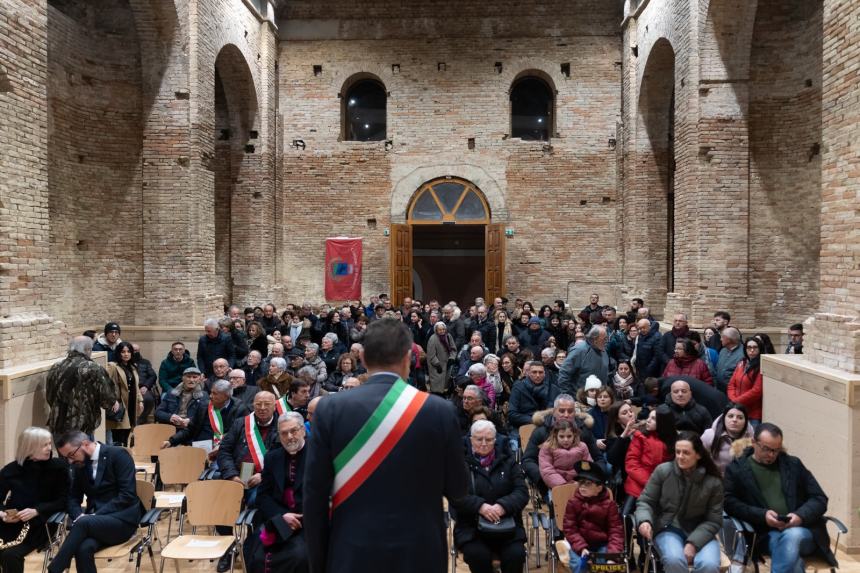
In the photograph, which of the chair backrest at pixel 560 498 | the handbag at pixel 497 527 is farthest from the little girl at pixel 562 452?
the handbag at pixel 497 527

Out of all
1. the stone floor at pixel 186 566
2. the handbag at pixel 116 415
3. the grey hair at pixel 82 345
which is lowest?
the stone floor at pixel 186 566

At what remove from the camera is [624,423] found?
6258mm

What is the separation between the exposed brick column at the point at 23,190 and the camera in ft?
24.2

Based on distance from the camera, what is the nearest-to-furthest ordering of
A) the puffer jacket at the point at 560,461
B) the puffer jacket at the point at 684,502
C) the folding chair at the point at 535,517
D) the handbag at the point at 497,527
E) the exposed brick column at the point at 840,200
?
the puffer jacket at the point at 684,502, the handbag at the point at 497,527, the folding chair at the point at 535,517, the puffer jacket at the point at 560,461, the exposed brick column at the point at 840,200

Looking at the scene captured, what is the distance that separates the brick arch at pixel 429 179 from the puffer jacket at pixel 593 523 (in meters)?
12.7

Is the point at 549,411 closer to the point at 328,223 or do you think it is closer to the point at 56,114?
the point at 56,114

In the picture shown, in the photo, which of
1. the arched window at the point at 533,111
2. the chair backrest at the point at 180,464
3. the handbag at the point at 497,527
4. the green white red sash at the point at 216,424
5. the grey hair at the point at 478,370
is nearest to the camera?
the handbag at the point at 497,527

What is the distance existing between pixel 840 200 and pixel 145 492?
21.6 feet

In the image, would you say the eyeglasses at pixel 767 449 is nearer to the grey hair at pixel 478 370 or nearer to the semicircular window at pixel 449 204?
the grey hair at pixel 478 370

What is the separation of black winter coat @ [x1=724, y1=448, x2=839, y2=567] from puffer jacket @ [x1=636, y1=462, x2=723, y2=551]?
1.01 ft

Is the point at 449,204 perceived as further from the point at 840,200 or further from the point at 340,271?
the point at 840,200

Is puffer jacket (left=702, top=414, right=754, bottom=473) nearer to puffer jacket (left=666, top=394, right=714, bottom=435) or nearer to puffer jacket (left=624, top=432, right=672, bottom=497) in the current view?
puffer jacket (left=666, top=394, right=714, bottom=435)

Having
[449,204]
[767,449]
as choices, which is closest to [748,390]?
[767,449]

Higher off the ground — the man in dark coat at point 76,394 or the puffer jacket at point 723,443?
the man in dark coat at point 76,394
